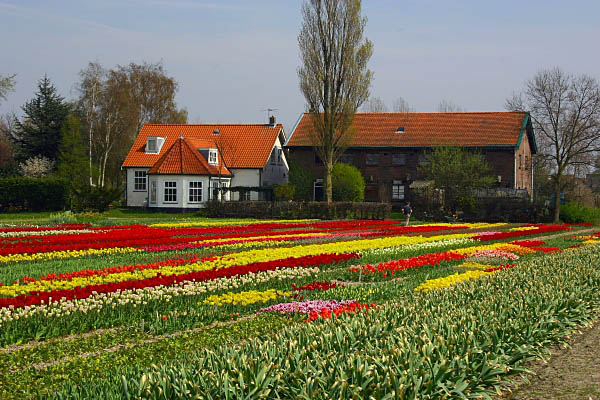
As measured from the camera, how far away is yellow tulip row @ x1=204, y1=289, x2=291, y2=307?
35.8 ft

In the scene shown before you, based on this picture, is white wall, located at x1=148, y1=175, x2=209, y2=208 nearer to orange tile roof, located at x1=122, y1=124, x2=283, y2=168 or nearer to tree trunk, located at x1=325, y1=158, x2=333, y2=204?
orange tile roof, located at x1=122, y1=124, x2=283, y2=168

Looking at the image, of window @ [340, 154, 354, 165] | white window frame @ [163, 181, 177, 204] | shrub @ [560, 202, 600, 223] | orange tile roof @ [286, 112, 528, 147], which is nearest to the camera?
shrub @ [560, 202, 600, 223]

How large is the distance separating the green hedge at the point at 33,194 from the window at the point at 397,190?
2653 centimetres

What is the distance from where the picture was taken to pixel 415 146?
5744cm

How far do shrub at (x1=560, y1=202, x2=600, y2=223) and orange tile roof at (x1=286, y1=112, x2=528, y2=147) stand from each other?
11.2 meters

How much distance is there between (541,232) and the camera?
31734mm

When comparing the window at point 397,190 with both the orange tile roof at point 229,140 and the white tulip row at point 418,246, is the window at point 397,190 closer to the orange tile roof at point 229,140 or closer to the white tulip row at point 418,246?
the orange tile roof at point 229,140

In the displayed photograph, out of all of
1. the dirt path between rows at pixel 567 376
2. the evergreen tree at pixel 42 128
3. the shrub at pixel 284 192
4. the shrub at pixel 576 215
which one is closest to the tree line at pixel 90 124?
the evergreen tree at pixel 42 128

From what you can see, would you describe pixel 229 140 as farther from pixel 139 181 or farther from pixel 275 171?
pixel 139 181

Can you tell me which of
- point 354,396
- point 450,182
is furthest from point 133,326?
point 450,182

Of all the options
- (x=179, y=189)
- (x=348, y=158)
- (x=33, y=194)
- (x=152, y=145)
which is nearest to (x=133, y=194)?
(x=152, y=145)

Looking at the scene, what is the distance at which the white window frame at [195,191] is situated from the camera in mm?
53062

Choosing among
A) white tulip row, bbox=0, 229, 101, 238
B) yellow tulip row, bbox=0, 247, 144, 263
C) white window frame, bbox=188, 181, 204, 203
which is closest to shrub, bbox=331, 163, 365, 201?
white window frame, bbox=188, 181, 204, 203

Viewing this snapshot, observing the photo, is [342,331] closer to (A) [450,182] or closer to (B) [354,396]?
(B) [354,396]
